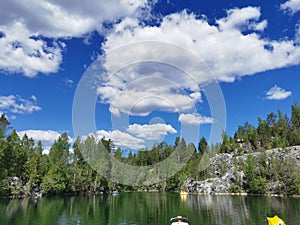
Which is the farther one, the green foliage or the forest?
the green foliage

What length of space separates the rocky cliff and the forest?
5.41 feet

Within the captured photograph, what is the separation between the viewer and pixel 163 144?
122m

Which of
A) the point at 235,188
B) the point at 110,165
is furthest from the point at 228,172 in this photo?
the point at 110,165

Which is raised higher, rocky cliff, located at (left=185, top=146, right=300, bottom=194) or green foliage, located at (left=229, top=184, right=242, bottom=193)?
rocky cliff, located at (left=185, top=146, right=300, bottom=194)

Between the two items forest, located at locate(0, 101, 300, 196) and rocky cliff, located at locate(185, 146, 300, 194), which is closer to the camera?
forest, located at locate(0, 101, 300, 196)

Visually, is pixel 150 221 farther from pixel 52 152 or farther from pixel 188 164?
pixel 188 164

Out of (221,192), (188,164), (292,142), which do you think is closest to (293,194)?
(221,192)

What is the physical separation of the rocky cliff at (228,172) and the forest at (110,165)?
165 centimetres

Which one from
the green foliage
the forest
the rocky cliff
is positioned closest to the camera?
the forest

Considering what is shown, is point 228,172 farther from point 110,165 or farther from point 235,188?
point 110,165

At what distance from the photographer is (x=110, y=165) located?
292ft

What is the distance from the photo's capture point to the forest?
6378 cm

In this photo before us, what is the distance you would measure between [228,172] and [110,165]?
136ft

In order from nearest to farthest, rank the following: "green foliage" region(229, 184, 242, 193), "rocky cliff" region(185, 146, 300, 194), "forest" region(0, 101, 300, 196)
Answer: "forest" region(0, 101, 300, 196), "green foliage" region(229, 184, 242, 193), "rocky cliff" region(185, 146, 300, 194)
